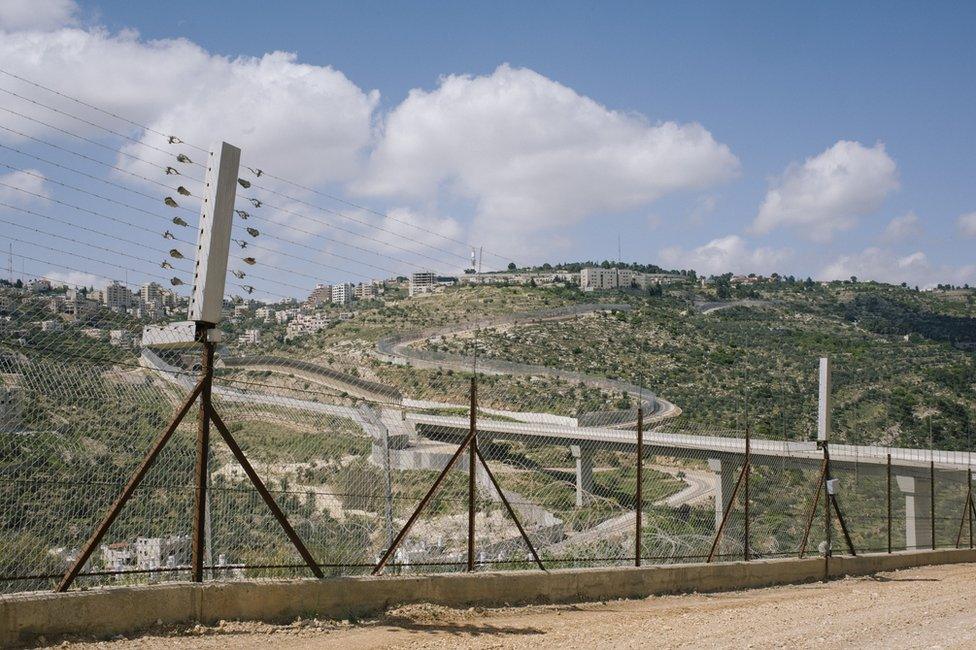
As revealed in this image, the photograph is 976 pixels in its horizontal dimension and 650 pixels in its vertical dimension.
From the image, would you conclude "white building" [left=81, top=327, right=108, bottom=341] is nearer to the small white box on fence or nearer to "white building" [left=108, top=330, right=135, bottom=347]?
"white building" [left=108, top=330, right=135, bottom=347]

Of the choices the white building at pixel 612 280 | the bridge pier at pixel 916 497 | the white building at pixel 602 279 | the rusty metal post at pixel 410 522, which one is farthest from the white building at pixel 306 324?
the white building at pixel 602 279

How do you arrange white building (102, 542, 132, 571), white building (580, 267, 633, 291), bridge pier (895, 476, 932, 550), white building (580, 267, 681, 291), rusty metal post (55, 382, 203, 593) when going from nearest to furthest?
rusty metal post (55, 382, 203, 593)
white building (102, 542, 132, 571)
bridge pier (895, 476, 932, 550)
white building (580, 267, 681, 291)
white building (580, 267, 633, 291)

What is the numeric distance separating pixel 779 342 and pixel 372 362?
45.1 meters

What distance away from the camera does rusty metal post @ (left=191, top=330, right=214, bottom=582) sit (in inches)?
316

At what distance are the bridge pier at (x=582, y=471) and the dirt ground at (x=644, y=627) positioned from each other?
158 cm

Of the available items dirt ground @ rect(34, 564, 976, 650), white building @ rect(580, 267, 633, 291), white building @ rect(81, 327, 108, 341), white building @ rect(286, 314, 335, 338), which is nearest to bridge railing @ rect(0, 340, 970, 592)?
white building @ rect(81, 327, 108, 341)

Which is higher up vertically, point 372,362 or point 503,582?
point 372,362

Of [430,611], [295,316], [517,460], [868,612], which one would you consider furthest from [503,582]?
[295,316]

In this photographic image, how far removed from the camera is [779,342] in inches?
2731

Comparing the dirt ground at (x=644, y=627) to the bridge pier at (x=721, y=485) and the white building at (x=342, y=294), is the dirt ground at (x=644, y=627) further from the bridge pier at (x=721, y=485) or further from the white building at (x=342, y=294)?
the white building at (x=342, y=294)

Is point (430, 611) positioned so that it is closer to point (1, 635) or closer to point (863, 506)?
point (1, 635)

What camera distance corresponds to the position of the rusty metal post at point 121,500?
285 inches

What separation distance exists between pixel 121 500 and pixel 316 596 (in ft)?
7.02

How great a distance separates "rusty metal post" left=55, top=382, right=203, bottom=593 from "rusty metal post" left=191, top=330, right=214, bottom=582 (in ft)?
0.80
